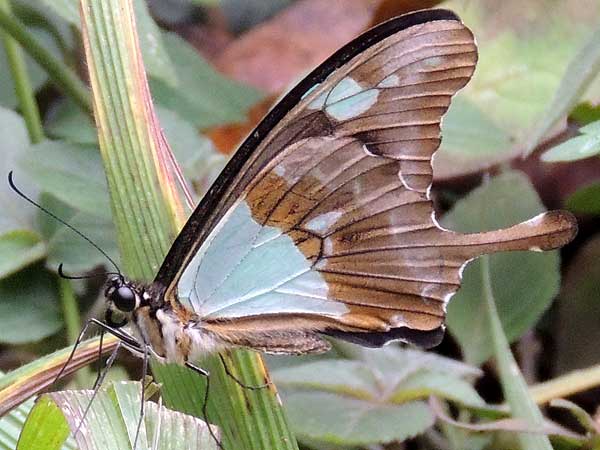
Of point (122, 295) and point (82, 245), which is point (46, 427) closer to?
point (122, 295)

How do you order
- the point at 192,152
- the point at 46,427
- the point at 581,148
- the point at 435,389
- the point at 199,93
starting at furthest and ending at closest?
the point at 199,93
the point at 192,152
the point at 435,389
the point at 581,148
the point at 46,427

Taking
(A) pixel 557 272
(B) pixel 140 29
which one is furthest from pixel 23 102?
(A) pixel 557 272

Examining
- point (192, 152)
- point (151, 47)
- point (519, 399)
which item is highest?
point (151, 47)

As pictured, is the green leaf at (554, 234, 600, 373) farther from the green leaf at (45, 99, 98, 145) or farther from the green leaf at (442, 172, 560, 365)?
the green leaf at (45, 99, 98, 145)

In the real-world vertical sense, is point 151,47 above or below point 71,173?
above

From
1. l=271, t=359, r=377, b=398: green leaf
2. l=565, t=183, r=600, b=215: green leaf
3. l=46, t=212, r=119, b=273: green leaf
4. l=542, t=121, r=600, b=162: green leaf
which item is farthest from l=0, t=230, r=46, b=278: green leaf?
l=565, t=183, r=600, b=215: green leaf

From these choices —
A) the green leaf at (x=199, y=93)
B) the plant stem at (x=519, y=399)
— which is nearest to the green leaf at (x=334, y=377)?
the plant stem at (x=519, y=399)

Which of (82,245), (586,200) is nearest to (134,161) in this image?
(82,245)

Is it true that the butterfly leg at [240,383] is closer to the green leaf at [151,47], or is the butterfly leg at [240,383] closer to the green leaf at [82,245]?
the green leaf at [82,245]
